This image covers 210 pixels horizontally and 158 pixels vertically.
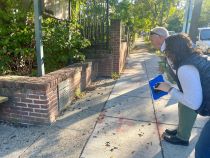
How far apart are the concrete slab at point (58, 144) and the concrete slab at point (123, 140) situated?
0.46 feet

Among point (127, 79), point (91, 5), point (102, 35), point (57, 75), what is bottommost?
point (127, 79)

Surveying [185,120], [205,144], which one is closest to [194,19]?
[185,120]

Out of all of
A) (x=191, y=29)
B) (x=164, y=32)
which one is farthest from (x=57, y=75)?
(x=191, y=29)

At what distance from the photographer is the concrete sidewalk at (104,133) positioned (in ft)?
11.2

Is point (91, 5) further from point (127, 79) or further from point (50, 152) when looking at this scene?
point (50, 152)

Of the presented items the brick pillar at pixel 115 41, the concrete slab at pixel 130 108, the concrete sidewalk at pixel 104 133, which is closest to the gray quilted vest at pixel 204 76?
the concrete sidewalk at pixel 104 133

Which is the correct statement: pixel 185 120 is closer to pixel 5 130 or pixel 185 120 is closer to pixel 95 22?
pixel 5 130

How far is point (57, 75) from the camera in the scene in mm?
4473

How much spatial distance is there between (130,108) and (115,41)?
318 centimetres

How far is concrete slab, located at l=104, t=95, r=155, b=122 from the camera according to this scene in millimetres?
4679

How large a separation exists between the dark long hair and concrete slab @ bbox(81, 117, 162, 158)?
1506mm

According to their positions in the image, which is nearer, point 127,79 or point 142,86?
point 142,86

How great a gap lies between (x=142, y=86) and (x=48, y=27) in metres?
3.00

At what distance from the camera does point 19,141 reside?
365 centimetres
